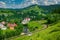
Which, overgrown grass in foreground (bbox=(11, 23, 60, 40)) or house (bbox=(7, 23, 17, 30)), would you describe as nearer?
overgrown grass in foreground (bbox=(11, 23, 60, 40))

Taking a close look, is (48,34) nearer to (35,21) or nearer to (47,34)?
(47,34)

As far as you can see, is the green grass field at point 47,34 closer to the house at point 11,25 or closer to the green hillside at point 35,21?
the green hillside at point 35,21

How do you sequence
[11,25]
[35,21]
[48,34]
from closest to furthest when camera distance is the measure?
[48,34] → [11,25] → [35,21]

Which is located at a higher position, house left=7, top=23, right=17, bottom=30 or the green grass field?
house left=7, top=23, right=17, bottom=30

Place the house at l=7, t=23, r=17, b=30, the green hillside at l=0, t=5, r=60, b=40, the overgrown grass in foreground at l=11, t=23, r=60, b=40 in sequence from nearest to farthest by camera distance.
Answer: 1. the overgrown grass in foreground at l=11, t=23, r=60, b=40
2. the green hillside at l=0, t=5, r=60, b=40
3. the house at l=7, t=23, r=17, b=30

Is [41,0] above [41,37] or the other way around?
above

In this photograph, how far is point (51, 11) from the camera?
579 cm

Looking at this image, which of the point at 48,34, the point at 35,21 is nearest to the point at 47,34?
the point at 48,34

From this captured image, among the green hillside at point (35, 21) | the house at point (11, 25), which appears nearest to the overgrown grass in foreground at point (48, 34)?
the green hillside at point (35, 21)

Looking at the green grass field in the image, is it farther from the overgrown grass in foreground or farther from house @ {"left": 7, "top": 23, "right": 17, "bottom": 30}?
house @ {"left": 7, "top": 23, "right": 17, "bottom": 30}

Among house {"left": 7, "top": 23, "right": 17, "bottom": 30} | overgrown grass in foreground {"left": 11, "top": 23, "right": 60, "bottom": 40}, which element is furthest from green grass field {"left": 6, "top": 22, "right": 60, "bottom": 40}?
house {"left": 7, "top": 23, "right": 17, "bottom": 30}

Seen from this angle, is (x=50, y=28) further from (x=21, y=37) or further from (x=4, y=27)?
(x=4, y=27)

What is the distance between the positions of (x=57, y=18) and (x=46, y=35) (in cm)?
85

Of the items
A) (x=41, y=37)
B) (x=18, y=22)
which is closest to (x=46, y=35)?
(x=41, y=37)
